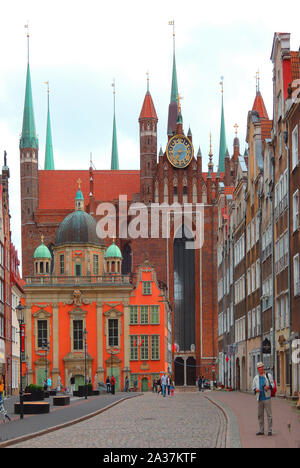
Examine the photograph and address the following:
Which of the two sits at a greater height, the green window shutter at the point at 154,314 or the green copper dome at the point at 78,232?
the green copper dome at the point at 78,232

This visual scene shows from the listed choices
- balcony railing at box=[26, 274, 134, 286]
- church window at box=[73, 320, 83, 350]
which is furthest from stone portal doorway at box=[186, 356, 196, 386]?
church window at box=[73, 320, 83, 350]

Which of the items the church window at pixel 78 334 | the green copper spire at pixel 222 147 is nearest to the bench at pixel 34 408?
the church window at pixel 78 334

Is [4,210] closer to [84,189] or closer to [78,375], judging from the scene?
[78,375]

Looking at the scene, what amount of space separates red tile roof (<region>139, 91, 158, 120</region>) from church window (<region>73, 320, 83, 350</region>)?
30743mm

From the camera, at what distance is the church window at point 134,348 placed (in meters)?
89.2

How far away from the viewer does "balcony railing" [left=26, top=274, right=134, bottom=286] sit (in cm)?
9188

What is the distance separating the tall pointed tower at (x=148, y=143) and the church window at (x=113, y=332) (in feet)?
77.5

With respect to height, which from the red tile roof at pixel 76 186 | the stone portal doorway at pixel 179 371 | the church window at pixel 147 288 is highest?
the red tile roof at pixel 76 186

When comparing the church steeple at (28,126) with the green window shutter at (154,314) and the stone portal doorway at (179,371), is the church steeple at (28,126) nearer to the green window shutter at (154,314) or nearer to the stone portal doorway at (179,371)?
the stone portal doorway at (179,371)

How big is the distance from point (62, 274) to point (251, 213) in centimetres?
4195

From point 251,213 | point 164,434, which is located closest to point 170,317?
point 251,213

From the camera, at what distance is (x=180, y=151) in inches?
4321

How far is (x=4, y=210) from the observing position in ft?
232

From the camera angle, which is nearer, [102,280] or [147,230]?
[102,280]
